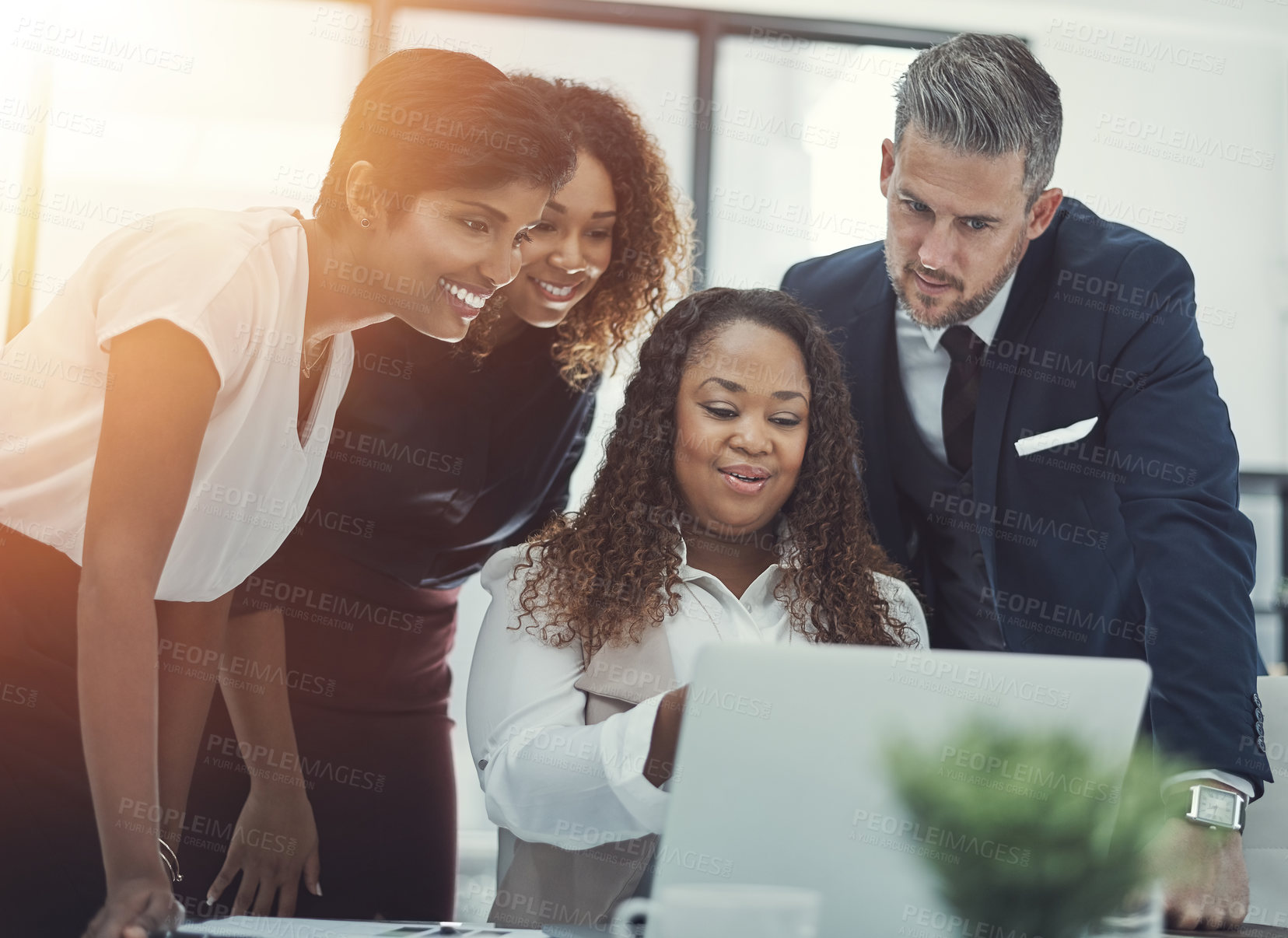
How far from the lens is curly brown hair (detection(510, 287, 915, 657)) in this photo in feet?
4.98

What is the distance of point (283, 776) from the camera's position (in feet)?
6.36

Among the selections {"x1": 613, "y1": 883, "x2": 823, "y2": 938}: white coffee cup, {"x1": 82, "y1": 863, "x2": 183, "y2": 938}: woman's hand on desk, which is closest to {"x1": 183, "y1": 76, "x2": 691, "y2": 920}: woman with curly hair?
{"x1": 82, "y1": 863, "x2": 183, "y2": 938}: woman's hand on desk

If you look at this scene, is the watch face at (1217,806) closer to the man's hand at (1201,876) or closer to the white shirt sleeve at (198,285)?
the man's hand at (1201,876)

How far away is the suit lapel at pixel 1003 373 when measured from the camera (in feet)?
6.01

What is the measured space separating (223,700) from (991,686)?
1.61m

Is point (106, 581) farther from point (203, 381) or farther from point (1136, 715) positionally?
point (1136, 715)

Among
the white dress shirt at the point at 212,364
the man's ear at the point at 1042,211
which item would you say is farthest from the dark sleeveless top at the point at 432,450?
the man's ear at the point at 1042,211

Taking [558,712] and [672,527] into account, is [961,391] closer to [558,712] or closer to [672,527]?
[672,527]

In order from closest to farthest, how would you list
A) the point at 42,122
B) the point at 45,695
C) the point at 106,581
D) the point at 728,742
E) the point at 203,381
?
the point at 728,742, the point at 106,581, the point at 203,381, the point at 45,695, the point at 42,122

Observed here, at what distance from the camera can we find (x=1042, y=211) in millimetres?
1775

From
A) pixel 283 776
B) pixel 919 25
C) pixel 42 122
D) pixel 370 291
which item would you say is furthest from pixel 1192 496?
pixel 42 122

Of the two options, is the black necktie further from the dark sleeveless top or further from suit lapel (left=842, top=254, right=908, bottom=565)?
the dark sleeveless top

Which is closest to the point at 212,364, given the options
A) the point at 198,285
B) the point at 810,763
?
the point at 198,285

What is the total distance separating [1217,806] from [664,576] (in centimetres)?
77
